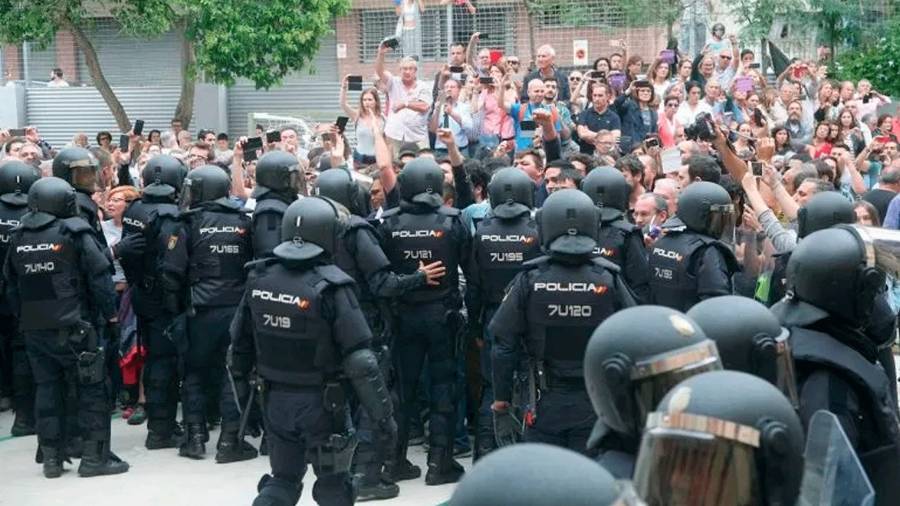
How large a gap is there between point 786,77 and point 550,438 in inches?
476

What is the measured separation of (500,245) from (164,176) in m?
2.85

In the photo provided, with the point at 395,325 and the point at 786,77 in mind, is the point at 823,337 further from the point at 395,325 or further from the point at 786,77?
the point at 786,77

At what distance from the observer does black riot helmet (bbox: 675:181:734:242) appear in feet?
26.6

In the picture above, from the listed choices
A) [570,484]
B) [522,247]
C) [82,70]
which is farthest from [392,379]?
[82,70]

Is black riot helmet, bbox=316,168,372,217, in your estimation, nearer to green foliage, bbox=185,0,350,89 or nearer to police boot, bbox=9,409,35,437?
police boot, bbox=9,409,35,437

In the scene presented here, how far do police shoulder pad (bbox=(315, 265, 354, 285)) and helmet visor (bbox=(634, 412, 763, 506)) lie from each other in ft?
14.3

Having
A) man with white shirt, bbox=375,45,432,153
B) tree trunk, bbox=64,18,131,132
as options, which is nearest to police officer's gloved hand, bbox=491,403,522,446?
man with white shirt, bbox=375,45,432,153

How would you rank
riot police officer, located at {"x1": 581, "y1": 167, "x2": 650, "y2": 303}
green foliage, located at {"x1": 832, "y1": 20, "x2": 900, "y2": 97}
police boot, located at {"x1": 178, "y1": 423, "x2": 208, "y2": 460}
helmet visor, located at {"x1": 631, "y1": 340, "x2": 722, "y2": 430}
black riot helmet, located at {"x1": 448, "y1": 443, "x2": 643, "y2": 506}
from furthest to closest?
green foliage, located at {"x1": 832, "y1": 20, "x2": 900, "y2": 97} < police boot, located at {"x1": 178, "y1": 423, "x2": 208, "y2": 460} < riot police officer, located at {"x1": 581, "y1": 167, "x2": 650, "y2": 303} < helmet visor, located at {"x1": 631, "y1": 340, "x2": 722, "y2": 430} < black riot helmet, located at {"x1": 448, "y1": 443, "x2": 643, "y2": 506}

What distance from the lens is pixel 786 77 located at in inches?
727

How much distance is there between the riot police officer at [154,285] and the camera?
10.4m

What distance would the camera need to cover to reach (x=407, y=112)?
14953mm

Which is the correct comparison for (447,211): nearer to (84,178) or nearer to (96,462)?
(84,178)

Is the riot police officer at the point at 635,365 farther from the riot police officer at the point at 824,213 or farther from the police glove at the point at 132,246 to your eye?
the police glove at the point at 132,246

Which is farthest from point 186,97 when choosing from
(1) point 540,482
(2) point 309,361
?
(1) point 540,482
